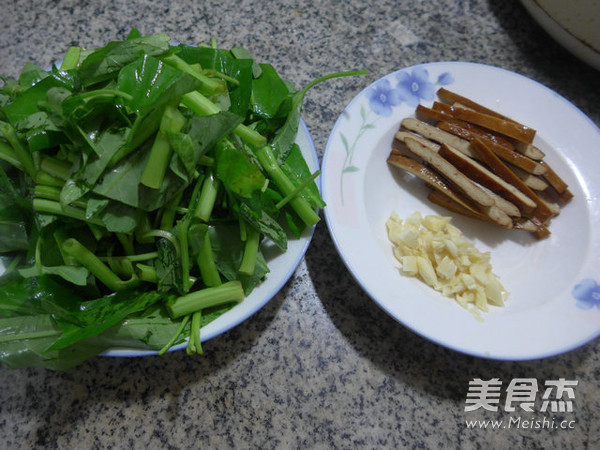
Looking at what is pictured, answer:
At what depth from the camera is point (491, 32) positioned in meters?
1.58

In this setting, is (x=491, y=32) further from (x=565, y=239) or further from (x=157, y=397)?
(x=157, y=397)

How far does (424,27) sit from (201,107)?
1.10m

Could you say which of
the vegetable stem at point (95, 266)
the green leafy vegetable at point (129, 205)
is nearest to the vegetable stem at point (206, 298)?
the green leafy vegetable at point (129, 205)

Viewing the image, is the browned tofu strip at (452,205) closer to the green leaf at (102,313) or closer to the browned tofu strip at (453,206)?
the browned tofu strip at (453,206)

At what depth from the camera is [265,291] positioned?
904 mm

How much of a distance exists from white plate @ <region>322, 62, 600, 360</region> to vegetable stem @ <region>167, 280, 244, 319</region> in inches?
A: 10.5

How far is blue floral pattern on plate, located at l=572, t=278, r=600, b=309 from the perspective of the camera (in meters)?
1.01

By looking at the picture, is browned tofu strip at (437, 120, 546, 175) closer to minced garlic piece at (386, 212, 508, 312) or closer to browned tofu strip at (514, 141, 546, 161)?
browned tofu strip at (514, 141, 546, 161)

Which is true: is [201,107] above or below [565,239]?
above

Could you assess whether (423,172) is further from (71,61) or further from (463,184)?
(71,61)

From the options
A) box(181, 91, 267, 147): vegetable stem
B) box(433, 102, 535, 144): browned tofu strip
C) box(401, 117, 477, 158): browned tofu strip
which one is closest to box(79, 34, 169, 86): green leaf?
box(181, 91, 267, 147): vegetable stem

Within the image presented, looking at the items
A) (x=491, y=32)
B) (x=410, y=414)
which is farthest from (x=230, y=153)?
(x=491, y=32)

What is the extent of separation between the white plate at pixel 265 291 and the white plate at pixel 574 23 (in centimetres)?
110

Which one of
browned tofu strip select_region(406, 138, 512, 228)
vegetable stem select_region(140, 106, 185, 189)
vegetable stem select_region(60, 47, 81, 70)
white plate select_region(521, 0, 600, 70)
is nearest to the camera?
vegetable stem select_region(140, 106, 185, 189)
